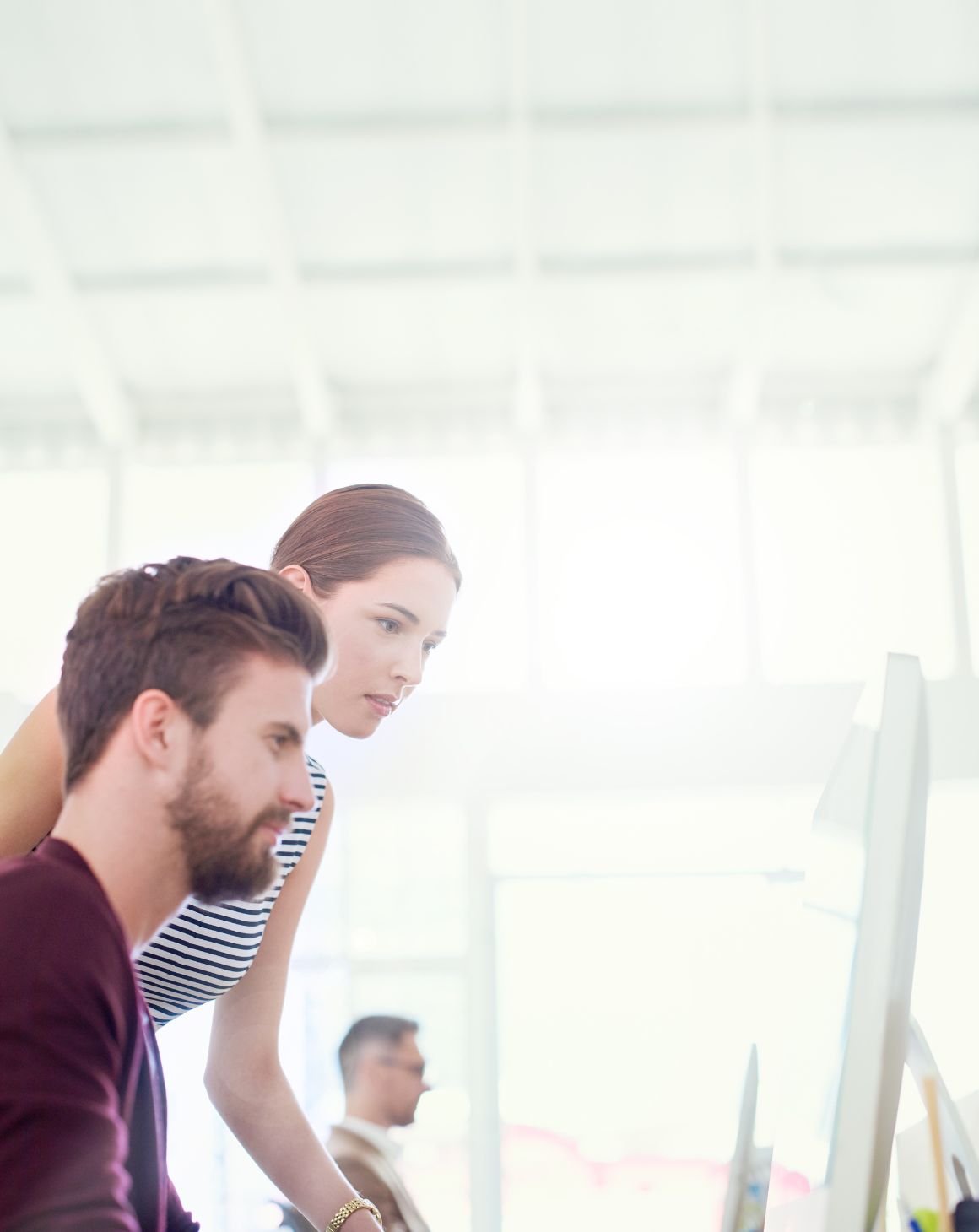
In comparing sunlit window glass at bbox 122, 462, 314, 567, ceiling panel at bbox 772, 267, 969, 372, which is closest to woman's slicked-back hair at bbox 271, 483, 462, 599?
ceiling panel at bbox 772, 267, 969, 372

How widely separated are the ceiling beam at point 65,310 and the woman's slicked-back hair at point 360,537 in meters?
6.38

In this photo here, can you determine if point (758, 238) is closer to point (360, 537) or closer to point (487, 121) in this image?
point (487, 121)

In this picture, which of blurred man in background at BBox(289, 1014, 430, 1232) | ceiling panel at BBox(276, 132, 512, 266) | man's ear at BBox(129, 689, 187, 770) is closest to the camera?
man's ear at BBox(129, 689, 187, 770)

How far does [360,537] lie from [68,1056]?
0.81m

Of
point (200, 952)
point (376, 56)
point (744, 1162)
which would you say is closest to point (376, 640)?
point (200, 952)

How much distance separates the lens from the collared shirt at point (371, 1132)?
361cm

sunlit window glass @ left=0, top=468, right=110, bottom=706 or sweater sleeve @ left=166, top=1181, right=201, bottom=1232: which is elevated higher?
sunlit window glass @ left=0, top=468, right=110, bottom=706

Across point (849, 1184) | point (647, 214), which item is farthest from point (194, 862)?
point (647, 214)

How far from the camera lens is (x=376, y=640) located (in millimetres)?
1395

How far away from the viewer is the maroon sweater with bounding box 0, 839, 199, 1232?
639 mm

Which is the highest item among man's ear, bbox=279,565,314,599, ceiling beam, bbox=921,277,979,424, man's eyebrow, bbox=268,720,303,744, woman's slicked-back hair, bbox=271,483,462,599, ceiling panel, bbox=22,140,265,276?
ceiling panel, bbox=22,140,265,276

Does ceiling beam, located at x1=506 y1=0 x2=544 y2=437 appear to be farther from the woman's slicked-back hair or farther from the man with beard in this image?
the man with beard

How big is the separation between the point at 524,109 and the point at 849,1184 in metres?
6.71

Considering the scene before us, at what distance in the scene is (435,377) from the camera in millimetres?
8586
